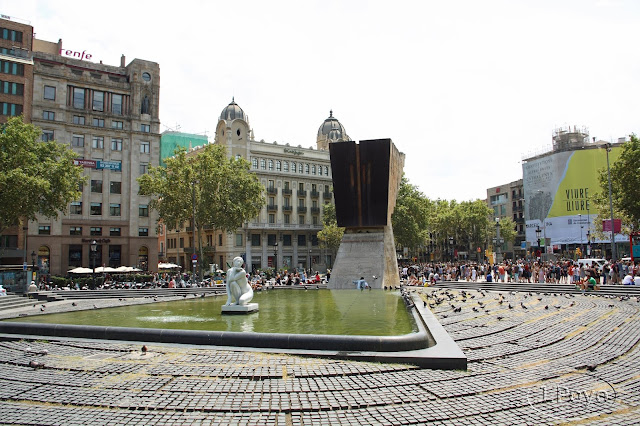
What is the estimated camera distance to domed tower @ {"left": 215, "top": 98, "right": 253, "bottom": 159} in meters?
63.3

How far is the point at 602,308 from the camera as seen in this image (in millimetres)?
18469

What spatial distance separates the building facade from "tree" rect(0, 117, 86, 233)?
35.4 ft

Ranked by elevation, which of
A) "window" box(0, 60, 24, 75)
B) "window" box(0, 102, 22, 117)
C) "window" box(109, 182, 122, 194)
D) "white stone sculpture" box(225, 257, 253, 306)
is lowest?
"white stone sculpture" box(225, 257, 253, 306)

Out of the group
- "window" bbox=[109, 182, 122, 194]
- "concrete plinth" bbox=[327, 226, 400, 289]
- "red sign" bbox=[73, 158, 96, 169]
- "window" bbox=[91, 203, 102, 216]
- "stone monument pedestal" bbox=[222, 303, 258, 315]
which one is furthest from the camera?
"window" bbox=[109, 182, 122, 194]

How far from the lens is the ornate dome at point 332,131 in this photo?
8050 cm

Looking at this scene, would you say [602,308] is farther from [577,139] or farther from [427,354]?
Answer: [577,139]

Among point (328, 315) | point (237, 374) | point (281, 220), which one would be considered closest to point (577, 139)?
point (281, 220)

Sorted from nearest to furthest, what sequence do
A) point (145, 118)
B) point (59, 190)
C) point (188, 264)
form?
1. point (59, 190)
2. point (145, 118)
3. point (188, 264)

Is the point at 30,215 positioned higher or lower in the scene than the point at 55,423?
higher

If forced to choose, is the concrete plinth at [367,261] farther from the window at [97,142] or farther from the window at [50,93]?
the window at [50,93]

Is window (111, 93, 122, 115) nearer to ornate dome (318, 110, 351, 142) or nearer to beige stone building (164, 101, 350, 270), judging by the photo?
beige stone building (164, 101, 350, 270)

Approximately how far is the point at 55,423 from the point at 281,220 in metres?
61.7

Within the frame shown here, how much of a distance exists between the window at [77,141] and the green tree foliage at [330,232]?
31300 mm

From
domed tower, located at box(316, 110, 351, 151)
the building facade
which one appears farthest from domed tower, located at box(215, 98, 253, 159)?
domed tower, located at box(316, 110, 351, 151)
